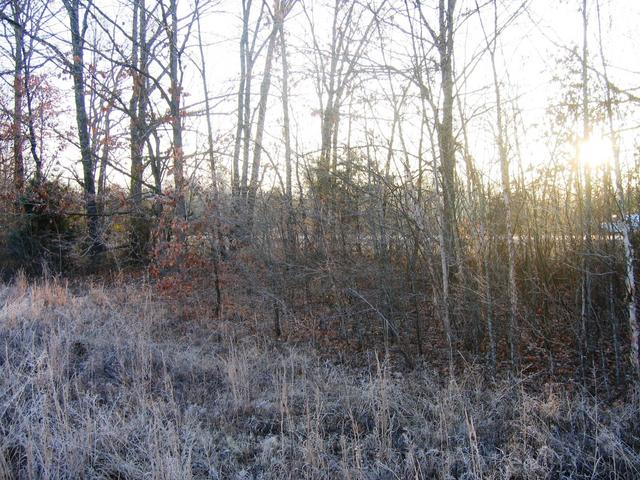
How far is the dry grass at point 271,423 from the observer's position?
3379 mm

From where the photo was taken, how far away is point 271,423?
13.9 feet

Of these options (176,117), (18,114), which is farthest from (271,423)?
(18,114)

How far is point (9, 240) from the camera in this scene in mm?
13898

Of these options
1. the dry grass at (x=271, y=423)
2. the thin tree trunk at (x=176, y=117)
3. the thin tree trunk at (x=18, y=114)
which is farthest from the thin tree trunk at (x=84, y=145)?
the dry grass at (x=271, y=423)

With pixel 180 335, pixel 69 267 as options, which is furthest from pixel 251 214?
pixel 69 267

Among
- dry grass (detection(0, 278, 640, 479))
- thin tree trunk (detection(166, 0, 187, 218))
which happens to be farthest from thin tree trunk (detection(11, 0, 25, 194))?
dry grass (detection(0, 278, 640, 479))

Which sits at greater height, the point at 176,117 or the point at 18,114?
the point at 18,114

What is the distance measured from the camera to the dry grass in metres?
3.38

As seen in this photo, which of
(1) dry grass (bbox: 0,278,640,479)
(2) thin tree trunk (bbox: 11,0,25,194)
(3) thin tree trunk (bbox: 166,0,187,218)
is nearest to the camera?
(1) dry grass (bbox: 0,278,640,479)

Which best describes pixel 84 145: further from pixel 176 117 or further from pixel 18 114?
pixel 176 117

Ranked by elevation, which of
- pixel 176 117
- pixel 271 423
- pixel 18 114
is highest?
pixel 18 114

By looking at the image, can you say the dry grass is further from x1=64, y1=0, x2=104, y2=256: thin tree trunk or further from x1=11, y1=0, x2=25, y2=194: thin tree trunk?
x1=11, y1=0, x2=25, y2=194: thin tree trunk

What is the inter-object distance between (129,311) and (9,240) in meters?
7.89

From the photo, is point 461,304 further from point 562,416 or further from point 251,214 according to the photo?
point 251,214
